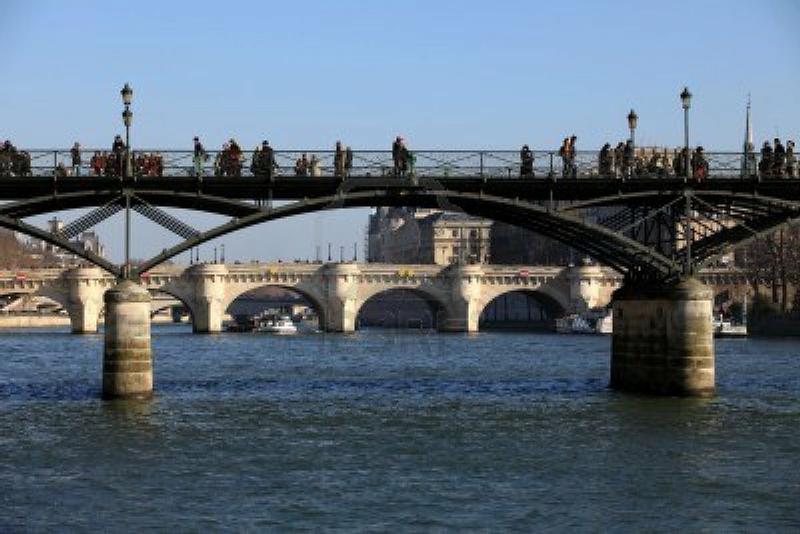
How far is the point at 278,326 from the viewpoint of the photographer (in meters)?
169

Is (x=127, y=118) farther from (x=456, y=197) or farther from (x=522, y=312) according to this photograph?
(x=522, y=312)

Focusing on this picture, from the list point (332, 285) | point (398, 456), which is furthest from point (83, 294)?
point (398, 456)

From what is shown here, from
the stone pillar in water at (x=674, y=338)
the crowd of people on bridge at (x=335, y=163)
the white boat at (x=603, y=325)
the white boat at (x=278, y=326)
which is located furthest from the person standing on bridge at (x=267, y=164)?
the white boat at (x=278, y=326)

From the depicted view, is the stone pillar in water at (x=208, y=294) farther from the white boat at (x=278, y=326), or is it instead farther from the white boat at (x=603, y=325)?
the white boat at (x=603, y=325)

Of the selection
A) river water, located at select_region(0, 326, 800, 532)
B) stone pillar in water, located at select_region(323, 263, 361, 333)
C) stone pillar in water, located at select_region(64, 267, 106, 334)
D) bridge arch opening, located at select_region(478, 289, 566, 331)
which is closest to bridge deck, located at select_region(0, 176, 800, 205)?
river water, located at select_region(0, 326, 800, 532)

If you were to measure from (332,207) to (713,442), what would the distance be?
15576 millimetres

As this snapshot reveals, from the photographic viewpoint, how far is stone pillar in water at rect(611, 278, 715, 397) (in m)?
49.2

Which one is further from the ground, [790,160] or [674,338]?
[790,160]

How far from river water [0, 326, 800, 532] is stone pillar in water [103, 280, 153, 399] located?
874mm

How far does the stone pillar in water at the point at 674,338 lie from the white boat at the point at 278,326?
113 metres

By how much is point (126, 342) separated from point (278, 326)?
402 ft

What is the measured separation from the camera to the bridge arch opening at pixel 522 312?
6319 inches

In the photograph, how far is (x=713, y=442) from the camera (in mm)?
39031

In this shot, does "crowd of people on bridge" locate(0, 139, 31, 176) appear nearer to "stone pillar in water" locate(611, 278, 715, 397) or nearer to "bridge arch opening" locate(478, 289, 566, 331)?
"stone pillar in water" locate(611, 278, 715, 397)
